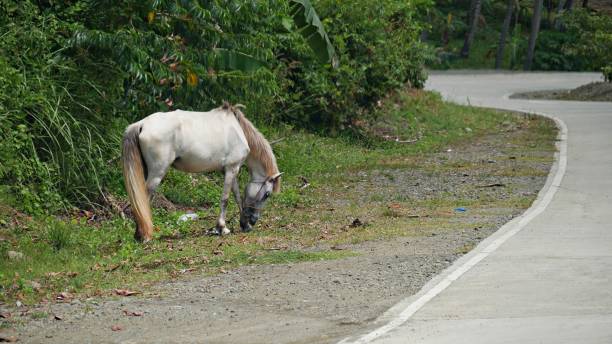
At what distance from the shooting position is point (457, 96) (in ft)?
125

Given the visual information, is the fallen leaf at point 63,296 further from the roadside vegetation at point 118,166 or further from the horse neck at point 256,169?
the horse neck at point 256,169

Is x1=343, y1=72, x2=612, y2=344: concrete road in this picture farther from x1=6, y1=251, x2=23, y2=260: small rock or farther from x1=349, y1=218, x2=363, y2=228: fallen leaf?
x1=6, y1=251, x2=23, y2=260: small rock

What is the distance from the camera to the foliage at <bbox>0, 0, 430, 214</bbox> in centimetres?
1329

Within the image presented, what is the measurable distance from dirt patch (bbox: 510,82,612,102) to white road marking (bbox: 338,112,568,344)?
18253 millimetres

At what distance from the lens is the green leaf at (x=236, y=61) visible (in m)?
16.2

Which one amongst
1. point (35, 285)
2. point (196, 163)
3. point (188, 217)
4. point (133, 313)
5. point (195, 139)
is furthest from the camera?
point (188, 217)

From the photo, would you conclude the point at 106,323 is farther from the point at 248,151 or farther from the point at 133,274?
the point at 248,151

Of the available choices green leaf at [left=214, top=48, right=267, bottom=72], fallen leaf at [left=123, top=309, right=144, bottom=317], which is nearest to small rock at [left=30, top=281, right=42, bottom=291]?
fallen leaf at [left=123, top=309, right=144, bottom=317]

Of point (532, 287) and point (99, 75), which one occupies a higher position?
point (99, 75)

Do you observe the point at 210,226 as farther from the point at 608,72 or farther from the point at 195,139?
the point at 608,72

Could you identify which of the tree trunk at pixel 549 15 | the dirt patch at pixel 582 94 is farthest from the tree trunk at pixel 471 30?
the dirt patch at pixel 582 94

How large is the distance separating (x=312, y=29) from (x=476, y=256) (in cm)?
883

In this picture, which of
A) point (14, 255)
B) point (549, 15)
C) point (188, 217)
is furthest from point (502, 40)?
point (14, 255)

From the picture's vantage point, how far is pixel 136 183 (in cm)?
1217
